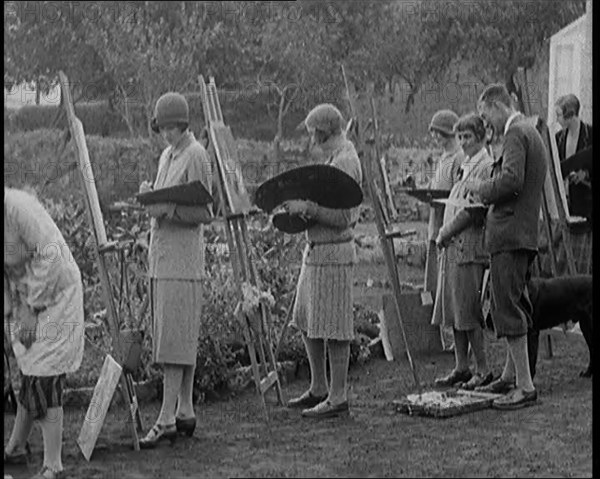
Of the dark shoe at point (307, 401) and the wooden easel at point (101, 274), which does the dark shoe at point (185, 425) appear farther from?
the dark shoe at point (307, 401)

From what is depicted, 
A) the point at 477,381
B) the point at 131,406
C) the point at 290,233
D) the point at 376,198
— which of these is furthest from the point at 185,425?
the point at 477,381

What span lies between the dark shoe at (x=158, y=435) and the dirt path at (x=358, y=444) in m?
0.05

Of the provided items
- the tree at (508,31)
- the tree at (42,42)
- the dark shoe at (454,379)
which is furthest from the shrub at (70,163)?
the dark shoe at (454,379)

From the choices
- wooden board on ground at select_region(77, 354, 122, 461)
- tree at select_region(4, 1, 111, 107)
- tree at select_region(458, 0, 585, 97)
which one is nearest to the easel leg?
wooden board on ground at select_region(77, 354, 122, 461)

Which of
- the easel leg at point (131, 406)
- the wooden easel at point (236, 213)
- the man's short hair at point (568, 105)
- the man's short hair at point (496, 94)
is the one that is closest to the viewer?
the easel leg at point (131, 406)

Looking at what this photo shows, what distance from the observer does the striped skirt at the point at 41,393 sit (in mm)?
4891

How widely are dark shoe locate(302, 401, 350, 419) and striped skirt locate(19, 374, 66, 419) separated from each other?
58.8 inches

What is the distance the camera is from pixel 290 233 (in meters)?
6.26

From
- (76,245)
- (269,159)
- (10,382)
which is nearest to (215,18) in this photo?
(269,159)

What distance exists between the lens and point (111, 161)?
19.6ft

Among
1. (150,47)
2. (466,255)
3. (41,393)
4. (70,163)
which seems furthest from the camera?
(466,255)

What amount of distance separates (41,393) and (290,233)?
1790 mm

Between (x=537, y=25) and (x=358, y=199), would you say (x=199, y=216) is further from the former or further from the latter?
(x=537, y=25)

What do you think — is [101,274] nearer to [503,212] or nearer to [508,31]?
[503,212]
